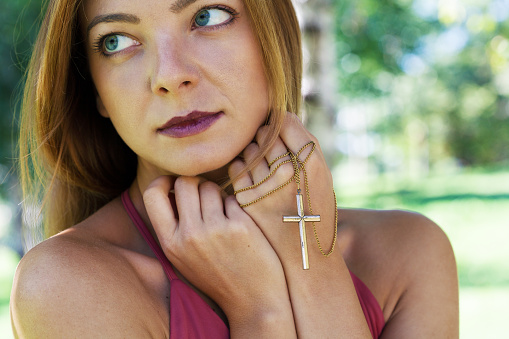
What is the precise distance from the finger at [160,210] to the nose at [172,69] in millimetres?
356

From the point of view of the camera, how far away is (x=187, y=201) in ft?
6.58

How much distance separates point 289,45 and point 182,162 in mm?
708

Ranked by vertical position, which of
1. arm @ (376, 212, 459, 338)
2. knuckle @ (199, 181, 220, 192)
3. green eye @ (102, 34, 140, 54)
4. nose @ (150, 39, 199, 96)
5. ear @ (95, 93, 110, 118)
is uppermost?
green eye @ (102, 34, 140, 54)

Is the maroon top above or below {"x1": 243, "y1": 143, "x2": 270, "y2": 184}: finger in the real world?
below

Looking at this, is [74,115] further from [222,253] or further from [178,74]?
[222,253]

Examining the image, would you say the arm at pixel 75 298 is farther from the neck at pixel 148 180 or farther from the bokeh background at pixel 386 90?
the bokeh background at pixel 386 90

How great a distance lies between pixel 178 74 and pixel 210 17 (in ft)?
0.88

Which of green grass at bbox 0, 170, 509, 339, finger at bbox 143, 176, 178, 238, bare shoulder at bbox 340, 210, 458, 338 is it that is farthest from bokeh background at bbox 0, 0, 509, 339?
bare shoulder at bbox 340, 210, 458, 338

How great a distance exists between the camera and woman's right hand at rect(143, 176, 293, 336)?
1.94 metres

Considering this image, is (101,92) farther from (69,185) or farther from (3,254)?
(3,254)

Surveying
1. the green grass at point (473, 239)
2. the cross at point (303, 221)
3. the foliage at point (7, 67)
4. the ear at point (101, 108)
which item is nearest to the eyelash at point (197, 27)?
the ear at point (101, 108)

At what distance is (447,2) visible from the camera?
7.52 metres

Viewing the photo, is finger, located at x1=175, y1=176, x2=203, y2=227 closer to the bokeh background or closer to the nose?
the nose

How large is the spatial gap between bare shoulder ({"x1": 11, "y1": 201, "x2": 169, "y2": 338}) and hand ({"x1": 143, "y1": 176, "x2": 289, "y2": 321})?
0.64 ft
